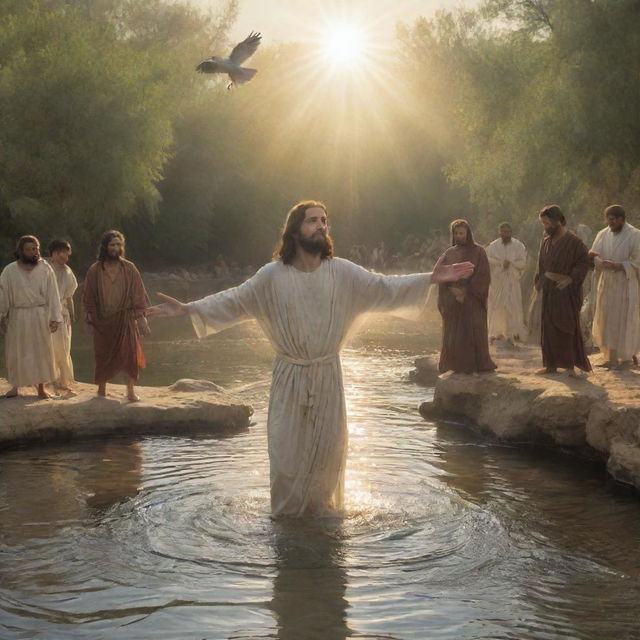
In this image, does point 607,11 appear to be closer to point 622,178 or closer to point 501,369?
point 622,178

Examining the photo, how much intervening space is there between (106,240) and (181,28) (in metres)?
39.7

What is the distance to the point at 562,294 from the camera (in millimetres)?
11383

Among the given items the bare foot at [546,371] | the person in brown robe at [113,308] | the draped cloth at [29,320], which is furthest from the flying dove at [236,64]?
the bare foot at [546,371]

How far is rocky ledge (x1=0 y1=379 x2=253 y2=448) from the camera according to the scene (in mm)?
9969

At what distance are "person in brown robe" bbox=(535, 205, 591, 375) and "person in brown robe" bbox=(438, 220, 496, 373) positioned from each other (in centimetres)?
76

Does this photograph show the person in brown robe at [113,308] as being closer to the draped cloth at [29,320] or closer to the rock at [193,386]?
the draped cloth at [29,320]

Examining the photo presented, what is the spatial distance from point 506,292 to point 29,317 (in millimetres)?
7755

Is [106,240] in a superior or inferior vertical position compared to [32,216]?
inferior

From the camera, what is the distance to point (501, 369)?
12352mm

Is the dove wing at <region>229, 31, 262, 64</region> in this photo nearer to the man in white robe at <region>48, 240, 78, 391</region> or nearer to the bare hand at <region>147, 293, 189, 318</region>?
the man in white robe at <region>48, 240, 78, 391</region>


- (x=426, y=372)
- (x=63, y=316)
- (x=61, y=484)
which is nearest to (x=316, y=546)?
(x=61, y=484)

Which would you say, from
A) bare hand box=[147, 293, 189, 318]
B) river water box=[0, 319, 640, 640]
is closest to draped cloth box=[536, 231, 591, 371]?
river water box=[0, 319, 640, 640]

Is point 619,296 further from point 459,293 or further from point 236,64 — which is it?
point 236,64

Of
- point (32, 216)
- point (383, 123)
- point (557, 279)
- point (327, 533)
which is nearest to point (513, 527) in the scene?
point (327, 533)
